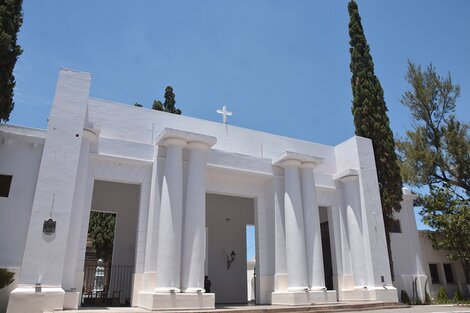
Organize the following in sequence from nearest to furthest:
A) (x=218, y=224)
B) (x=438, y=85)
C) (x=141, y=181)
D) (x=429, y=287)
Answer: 1. (x=141, y=181)
2. (x=218, y=224)
3. (x=429, y=287)
4. (x=438, y=85)

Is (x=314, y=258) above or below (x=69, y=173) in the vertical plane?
below

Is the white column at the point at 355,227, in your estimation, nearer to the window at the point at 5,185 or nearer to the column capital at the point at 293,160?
the column capital at the point at 293,160

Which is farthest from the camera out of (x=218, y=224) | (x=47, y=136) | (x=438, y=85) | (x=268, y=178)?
(x=438, y=85)

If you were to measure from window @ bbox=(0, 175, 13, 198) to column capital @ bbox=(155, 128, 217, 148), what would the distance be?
411cm

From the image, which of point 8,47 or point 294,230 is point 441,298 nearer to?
point 294,230

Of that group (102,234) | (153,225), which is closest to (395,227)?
(153,225)

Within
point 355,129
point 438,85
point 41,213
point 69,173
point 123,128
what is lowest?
point 41,213

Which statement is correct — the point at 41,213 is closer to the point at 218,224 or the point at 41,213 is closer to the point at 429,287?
the point at 218,224

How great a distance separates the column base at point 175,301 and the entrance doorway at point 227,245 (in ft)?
17.6

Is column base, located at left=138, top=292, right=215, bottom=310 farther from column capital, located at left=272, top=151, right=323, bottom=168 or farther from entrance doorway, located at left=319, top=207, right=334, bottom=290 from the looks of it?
entrance doorway, located at left=319, top=207, right=334, bottom=290

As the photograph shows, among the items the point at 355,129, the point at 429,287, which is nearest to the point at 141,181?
the point at 355,129

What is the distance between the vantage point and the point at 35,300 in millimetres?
8703

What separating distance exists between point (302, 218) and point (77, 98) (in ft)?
26.5

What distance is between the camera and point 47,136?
33.3ft
